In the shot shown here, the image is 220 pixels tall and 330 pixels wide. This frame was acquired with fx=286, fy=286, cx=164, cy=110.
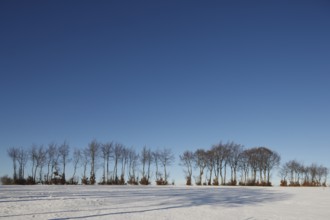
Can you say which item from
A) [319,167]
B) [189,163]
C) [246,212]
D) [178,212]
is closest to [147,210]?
[178,212]

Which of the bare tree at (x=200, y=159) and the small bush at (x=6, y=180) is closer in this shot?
the small bush at (x=6, y=180)

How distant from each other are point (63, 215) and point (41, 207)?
171 cm

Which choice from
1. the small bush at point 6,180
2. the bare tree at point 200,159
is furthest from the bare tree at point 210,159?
the small bush at point 6,180

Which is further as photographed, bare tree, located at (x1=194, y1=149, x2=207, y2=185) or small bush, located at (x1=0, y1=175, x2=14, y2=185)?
bare tree, located at (x1=194, y1=149, x2=207, y2=185)

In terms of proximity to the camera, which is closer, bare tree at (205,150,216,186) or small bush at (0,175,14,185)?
small bush at (0,175,14,185)

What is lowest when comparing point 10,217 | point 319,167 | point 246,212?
point 319,167

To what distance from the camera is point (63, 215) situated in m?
9.88

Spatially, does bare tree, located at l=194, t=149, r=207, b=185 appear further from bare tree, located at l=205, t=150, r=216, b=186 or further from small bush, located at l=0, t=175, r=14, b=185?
small bush, located at l=0, t=175, r=14, b=185

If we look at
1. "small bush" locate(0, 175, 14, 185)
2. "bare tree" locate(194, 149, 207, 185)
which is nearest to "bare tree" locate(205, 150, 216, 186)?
"bare tree" locate(194, 149, 207, 185)

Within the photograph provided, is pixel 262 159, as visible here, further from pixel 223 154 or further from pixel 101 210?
pixel 101 210

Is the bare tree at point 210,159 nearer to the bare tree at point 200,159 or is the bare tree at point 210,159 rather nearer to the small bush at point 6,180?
the bare tree at point 200,159

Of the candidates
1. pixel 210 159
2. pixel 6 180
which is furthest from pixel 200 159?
pixel 6 180

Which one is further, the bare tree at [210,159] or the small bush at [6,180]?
the bare tree at [210,159]

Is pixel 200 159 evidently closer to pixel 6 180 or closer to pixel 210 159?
pixel 210 159
